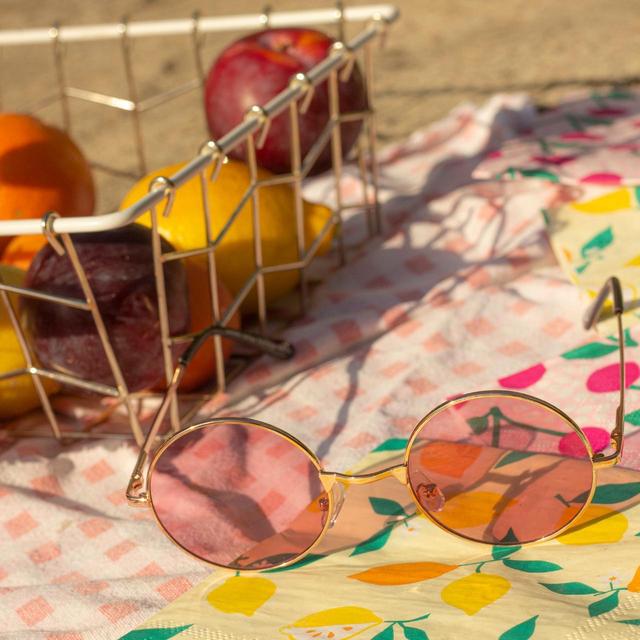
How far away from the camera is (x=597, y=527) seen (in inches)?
17.2

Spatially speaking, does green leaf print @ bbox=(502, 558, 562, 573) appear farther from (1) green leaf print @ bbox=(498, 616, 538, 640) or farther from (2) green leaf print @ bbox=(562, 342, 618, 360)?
(2) green leaf print @ bbox=(562, 342, 618, 360)

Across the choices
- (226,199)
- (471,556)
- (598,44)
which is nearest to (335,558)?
(471,556)

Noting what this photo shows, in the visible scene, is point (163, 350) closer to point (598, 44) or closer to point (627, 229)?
point (627, 229)

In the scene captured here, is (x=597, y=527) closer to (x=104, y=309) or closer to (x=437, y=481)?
(x=437, y=481)

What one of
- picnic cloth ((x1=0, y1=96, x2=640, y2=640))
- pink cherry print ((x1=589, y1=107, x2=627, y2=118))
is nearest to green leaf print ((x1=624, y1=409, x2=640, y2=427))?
picnic cloth ((x1=0, y1=96, x2=640, y2=640))

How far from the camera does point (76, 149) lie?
0.73 m

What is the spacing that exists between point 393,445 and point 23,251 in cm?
30

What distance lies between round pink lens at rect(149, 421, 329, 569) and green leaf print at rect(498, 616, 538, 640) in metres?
0.11

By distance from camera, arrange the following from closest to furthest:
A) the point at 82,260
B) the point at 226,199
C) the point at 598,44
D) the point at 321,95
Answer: the point at 82,260 → the point at 226,199 → the point at 321,95 → the point at 598,44

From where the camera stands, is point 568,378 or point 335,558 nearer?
point 335,558

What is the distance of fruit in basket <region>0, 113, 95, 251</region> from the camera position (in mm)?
661

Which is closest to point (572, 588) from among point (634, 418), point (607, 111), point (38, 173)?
point (634, 418)

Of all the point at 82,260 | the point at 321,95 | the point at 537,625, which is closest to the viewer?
the point at 537,625

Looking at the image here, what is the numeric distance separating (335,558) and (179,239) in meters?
0.27
